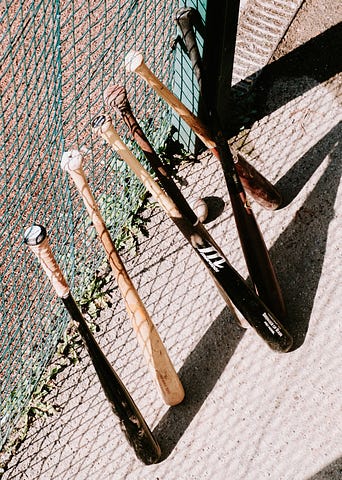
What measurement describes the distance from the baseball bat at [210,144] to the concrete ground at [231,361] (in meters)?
0.13

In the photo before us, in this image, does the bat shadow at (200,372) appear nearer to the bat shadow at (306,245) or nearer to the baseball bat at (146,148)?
the bat shadow at (306,245)

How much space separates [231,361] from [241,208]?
719 millimetres

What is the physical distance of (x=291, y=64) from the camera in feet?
12.3

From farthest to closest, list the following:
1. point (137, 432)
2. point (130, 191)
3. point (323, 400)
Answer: point (130, 191)
point (323, 400)
point (137, 432)

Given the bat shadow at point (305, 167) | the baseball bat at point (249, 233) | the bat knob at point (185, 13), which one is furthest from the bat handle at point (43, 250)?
the bat shadow at point (305, 167)

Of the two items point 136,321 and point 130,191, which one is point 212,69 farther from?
point 136,321

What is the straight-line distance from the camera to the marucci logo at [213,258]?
2.54 m

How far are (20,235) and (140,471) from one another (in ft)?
→ 4.51

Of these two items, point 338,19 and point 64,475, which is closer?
point 64,475

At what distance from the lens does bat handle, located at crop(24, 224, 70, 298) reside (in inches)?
76.6

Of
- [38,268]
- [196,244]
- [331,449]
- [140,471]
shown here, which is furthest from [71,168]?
[331,449]

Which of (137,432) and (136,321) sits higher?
(136,321)

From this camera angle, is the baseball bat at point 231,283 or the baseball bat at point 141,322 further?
the baseball bat at point 231,283

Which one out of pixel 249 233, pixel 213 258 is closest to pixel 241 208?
pixel 249 233
